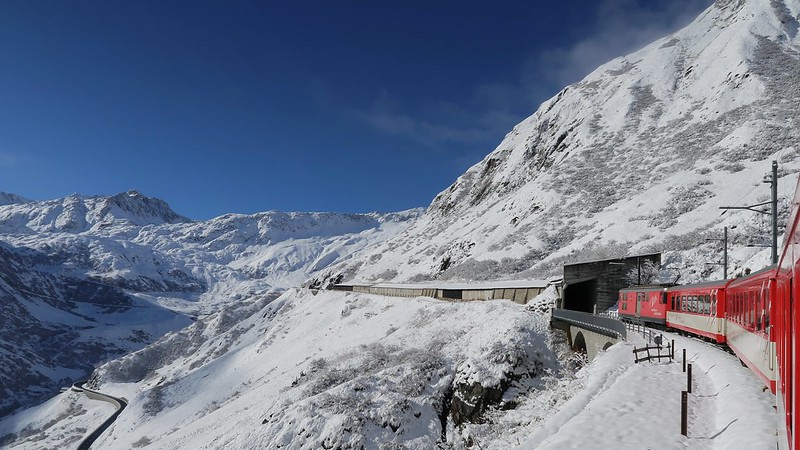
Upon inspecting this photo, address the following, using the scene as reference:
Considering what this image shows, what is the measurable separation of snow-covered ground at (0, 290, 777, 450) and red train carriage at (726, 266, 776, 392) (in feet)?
3.15

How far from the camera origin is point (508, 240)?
72.8 m

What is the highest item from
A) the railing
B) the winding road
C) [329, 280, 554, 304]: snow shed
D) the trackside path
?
[329, 280, 554, 304]: snow shed

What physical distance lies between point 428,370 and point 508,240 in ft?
158

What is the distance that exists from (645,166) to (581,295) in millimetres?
43794

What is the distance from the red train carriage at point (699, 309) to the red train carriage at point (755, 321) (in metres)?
2.13

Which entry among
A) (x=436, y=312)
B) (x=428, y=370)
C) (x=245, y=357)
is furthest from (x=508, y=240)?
(x=428, y=370)

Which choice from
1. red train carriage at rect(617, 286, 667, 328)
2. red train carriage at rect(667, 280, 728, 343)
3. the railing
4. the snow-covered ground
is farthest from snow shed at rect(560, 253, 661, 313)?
red train carriage at rect(667, 280, 728, 343)

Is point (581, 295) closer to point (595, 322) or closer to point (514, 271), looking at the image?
point (595, 322)

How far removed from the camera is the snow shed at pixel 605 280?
39.8 m

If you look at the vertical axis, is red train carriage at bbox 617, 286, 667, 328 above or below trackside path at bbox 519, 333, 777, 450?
above

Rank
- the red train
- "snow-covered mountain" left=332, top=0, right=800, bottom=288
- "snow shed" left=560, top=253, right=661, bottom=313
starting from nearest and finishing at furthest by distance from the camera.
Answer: the red train, "snow shed" left=560, top=253, right=661, bottom=313, "snow-covered mountain" left=332, top=0, right=800, bottom=288

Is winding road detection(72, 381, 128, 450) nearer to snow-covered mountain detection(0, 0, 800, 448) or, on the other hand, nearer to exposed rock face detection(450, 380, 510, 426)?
snow-covered mountain detection(0, 0, 800, 448)

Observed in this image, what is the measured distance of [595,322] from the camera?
2686cm

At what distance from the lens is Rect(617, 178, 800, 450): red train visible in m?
5.38
